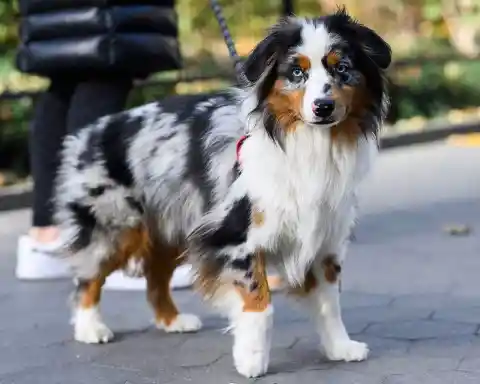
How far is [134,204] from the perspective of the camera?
4.52 m

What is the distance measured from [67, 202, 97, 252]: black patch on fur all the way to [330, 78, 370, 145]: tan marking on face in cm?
133

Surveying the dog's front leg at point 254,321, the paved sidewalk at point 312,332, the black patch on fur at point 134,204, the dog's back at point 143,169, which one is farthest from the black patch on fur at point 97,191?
the dog's front leg at point 254,321

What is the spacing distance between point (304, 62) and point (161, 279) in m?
1.52

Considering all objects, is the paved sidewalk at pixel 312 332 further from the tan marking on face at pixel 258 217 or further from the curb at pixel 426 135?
the curb at pixel 426 135

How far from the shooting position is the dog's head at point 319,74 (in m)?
3.64

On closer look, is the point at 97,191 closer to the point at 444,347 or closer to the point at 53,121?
the point at 53,121

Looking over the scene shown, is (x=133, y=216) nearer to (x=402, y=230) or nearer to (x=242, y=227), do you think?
(x=242, y=227)

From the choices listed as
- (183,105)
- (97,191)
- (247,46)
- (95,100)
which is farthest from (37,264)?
(247,46)

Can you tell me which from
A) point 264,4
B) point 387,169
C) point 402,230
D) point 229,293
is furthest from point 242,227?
point 264,4

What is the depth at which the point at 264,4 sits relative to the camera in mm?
14109

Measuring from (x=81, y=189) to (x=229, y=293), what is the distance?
99 centimetres

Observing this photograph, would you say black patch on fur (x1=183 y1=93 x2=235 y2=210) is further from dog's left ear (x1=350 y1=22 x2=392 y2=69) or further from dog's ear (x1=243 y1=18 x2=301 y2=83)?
dog's left ear (x1=350 y1=22 x2=392 y2=69)

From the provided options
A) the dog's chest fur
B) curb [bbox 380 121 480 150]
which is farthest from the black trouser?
curb [bbox 380 121 480 150]

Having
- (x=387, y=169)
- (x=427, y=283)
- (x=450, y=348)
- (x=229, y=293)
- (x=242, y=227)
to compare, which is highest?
(x=242, y=227)
